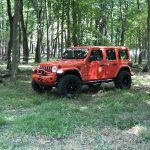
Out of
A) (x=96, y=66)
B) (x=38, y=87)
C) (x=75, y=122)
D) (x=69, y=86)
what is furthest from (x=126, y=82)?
(x=75, y=122)

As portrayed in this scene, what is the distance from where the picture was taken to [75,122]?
29.1ft

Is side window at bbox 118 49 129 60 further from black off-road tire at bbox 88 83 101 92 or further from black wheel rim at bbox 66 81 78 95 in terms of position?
black wheel rim at bbox 66 81 78 95

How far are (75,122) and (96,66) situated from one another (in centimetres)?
572

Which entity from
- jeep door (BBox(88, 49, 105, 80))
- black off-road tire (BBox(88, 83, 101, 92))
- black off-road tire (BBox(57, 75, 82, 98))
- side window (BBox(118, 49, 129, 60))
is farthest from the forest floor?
side window (BBox(118, 49, 129, 60))

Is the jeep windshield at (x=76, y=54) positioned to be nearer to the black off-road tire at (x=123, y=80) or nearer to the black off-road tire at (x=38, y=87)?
the black off-road tire at (x=38, y=87)

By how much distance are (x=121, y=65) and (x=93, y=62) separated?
1.89 meters

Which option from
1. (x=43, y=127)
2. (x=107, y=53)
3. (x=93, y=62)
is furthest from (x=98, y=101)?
(x=43, y=127)

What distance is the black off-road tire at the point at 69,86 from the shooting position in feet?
42.9

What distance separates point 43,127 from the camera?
27.5 ft

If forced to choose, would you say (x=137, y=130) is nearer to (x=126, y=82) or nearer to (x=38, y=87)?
(x=38, y=87)

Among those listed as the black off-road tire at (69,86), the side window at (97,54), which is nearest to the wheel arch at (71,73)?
the black off-road tire at (69,86)

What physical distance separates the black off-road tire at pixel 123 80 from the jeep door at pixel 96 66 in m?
0.99

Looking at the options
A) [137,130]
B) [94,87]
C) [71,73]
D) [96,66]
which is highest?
[96,66]

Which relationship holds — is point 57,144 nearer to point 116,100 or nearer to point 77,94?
point 116,100
